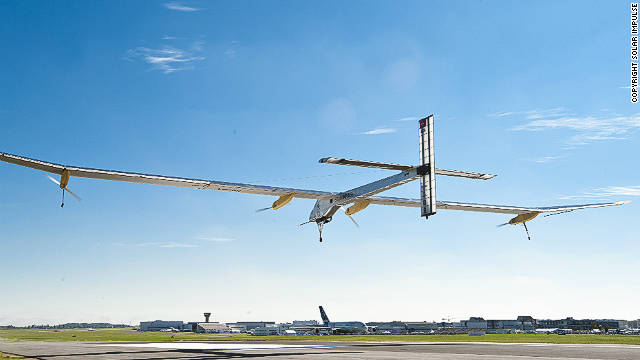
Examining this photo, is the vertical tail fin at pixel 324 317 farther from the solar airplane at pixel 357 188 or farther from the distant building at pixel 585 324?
the distant building at pixel 585 324

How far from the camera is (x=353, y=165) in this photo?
29.2 m

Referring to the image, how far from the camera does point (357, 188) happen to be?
112 feet

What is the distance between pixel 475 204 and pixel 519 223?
4909 millimetres

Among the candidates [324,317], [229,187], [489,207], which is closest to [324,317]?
[324,317]

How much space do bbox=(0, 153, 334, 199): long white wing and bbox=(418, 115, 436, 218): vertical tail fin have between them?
9.50 m

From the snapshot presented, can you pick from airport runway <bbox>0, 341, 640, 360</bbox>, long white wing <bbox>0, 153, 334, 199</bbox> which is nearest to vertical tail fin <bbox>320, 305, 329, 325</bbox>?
airport runway <bbox>0, 341, 640, 360</bbox>

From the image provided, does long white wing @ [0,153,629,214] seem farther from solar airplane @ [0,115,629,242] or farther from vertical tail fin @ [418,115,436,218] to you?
vertical tail fin @ [418,115,436,218]

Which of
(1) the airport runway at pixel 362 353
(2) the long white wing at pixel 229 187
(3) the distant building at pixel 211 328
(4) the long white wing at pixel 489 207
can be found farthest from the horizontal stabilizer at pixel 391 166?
(3) the distant building at pixel 211 328

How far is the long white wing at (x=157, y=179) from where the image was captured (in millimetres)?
25859

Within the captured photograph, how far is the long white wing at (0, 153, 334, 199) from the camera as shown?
84.8ft

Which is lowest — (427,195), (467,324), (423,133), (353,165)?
(467,324)

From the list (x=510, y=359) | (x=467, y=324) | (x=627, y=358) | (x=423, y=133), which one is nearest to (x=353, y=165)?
(x=423, y=133)

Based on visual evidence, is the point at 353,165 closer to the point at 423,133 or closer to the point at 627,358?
the point at 423,133

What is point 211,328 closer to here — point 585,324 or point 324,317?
point 324,317
